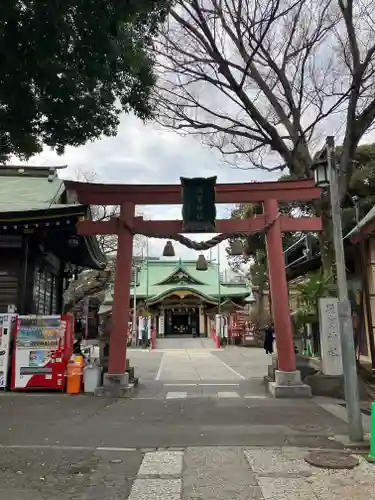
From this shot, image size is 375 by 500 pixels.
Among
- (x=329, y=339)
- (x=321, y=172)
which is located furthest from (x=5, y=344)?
Result: (x=321, y=172)

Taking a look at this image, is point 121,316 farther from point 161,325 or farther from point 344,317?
point 161,325

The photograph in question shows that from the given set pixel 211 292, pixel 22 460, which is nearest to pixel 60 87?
pixel 22 460

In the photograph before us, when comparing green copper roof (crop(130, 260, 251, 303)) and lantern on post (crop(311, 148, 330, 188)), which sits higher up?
green copper roof (crop(130, 260, 251, 303))

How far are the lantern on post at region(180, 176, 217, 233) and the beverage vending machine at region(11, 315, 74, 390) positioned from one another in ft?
13.9

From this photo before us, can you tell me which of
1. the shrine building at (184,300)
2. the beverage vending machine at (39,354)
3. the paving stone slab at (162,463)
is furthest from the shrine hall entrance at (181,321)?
the paving stone slab at (162,463)

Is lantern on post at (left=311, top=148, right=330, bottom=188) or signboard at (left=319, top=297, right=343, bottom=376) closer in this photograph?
lantern on post at (left=311, top=148, right=330, bottom=188)

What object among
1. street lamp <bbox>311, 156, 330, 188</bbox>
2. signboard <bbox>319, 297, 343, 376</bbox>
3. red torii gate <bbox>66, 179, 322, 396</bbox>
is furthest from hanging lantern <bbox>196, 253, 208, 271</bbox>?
street lamp <bbox>311, 156, 330, 188</bbox>

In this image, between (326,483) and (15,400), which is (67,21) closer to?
(326,483)

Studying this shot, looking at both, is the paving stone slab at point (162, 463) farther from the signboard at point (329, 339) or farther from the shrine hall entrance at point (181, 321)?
the shrine hall entrance at point (181, 321)

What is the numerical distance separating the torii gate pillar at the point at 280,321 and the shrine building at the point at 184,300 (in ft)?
100.0

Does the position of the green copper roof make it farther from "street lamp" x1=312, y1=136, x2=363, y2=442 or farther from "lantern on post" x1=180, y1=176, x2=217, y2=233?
"street lamp" x1=312, y1=136, x2=363, y2=442

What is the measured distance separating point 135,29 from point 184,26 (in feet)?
18.5

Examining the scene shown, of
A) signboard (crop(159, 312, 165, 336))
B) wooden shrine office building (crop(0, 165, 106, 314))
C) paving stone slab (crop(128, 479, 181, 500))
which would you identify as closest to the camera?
paving stone slab (crop(128, 479, 181, 500))

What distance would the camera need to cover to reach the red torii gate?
11570 millimetres
